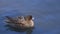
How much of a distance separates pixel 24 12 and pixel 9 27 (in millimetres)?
632

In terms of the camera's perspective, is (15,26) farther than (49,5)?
No

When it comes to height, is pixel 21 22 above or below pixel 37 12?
below

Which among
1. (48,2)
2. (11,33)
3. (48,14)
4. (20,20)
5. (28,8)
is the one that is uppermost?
(48,2)

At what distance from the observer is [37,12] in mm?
4188

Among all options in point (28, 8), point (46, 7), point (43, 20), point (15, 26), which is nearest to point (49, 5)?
point (46, 7)

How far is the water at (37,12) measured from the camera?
11.5 ft

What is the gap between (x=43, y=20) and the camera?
3.83m

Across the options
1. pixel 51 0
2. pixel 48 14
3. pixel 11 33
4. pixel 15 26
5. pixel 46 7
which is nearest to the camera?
pixel 11 33

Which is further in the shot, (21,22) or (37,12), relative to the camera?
(37,12)

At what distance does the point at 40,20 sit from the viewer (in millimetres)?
3832

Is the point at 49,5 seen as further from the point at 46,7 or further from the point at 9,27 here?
the point at 9,27

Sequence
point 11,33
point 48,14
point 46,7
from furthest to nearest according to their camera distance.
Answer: point 46,7, point 48,14, point 11,33

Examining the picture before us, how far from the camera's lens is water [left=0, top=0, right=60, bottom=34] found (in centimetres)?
352

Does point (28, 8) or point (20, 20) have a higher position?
point (28, 8)
